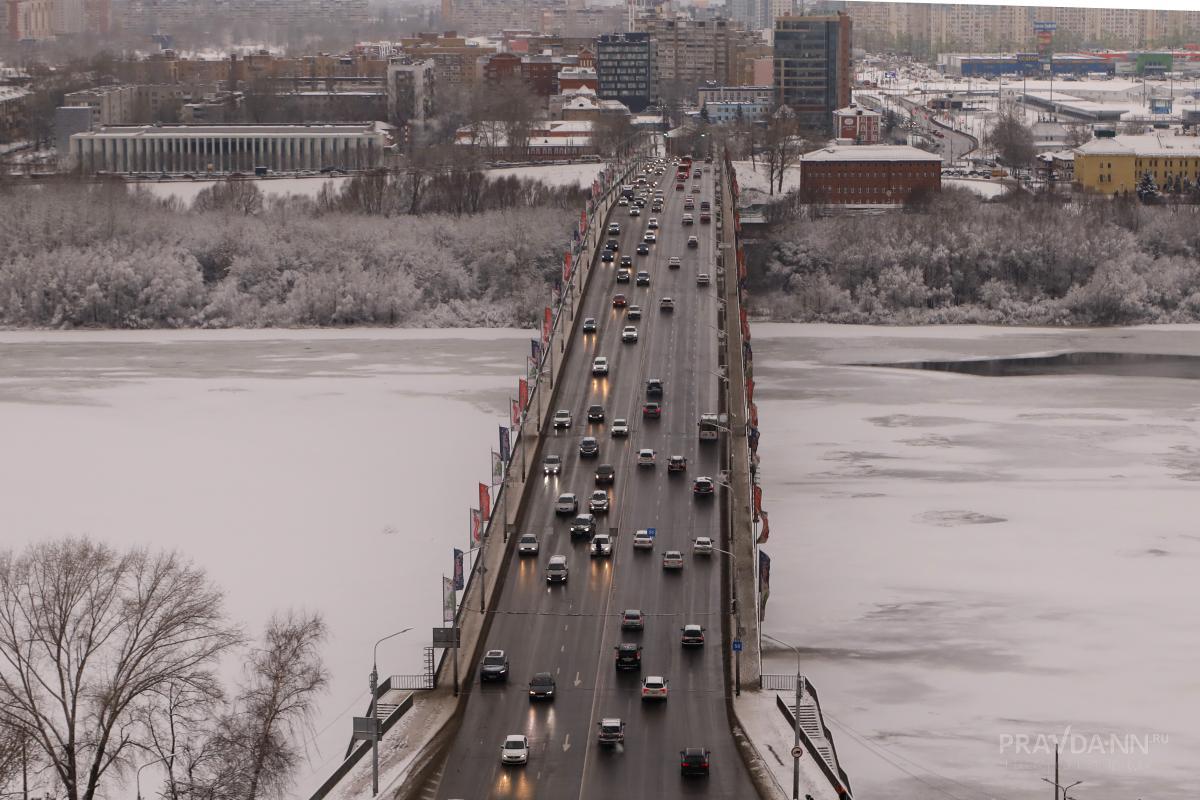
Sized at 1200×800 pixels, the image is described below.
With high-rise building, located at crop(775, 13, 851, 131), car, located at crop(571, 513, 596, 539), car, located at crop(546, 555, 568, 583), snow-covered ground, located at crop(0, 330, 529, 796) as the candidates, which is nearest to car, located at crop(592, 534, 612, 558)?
car, located at crop(571, 513, 596, 539)

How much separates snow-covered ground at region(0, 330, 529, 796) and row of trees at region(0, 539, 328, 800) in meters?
1.06

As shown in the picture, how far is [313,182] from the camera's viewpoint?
84.0 m

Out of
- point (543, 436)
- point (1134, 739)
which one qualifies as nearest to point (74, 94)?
point (543, 436)

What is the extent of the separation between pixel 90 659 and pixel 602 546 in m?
7.01

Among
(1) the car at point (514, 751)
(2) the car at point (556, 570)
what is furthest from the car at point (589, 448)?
(1) the car at point (514, 751)

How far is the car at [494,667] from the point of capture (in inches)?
890

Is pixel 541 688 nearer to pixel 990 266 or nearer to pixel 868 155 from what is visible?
pixel 990 266

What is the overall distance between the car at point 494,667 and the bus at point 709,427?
1166 centimetres

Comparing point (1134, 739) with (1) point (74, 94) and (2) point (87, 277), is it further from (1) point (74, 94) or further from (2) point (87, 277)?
(1) point (74, 94)

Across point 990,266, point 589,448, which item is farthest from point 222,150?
point 589,448

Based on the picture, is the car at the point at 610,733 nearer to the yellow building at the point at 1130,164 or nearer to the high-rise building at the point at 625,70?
the yellow building at the point at 1130,164

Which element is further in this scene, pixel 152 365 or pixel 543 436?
pixel 152 365

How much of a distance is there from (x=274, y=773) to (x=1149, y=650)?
1182 cm

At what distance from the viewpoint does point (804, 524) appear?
32438 mm
